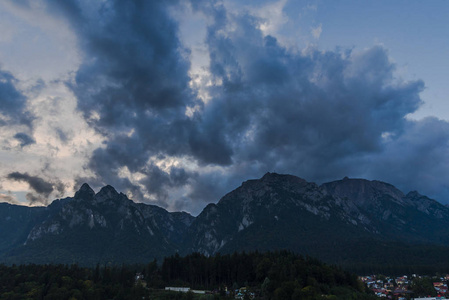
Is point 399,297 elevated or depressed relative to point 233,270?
depressed

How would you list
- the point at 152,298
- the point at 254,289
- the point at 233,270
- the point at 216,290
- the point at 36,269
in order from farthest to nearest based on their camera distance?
the point at 36,269 → the point at 233,270 → the point at 216,290 → the point at 254,289 → the point at 152,298

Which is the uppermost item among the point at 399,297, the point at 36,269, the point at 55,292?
the point at 36,269

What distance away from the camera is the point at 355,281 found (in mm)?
168000

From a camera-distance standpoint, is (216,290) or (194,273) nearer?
(216,290)

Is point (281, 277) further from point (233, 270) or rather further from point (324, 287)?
point (233, 270)

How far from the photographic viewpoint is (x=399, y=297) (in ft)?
580

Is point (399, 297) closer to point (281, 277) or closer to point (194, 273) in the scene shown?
point (281, 277)

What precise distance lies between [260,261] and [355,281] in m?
52.2

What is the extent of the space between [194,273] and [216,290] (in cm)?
2335

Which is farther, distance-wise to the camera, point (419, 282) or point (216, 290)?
point (419, 282)

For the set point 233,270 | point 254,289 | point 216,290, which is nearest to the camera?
point 254,289

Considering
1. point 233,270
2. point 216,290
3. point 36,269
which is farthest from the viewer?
point 36,269

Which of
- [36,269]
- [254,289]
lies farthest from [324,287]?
[36,269]

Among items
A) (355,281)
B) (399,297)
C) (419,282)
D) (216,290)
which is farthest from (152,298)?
(419,282)
